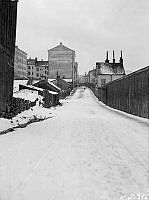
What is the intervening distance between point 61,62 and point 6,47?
255 feet

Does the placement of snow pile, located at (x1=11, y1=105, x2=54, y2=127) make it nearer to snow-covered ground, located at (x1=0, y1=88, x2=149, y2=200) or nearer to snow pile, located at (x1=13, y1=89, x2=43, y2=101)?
snow pile, located at (x1=13, y1=89, x2=43, y2=101)

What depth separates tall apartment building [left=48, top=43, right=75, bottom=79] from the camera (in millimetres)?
93562

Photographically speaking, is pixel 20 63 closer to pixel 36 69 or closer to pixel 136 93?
pixel 36 69

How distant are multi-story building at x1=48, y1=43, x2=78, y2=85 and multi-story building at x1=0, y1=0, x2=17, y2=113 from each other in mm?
74292

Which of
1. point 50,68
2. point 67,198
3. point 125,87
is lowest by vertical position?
point 67,198

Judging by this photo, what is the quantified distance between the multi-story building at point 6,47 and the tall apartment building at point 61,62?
2926 inches

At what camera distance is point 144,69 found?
59.8ft

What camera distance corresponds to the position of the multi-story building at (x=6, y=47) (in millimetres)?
15812

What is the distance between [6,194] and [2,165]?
1721 millimetres

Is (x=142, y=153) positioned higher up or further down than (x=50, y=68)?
further down

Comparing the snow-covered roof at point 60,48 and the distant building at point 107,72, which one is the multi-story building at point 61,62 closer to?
the snow-covered roof at point 60,48

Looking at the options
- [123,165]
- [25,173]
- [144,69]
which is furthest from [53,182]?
[144,69]

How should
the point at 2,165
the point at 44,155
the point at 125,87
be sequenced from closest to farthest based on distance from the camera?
the point at 2,165 → the point at 44,155 → the point at 125,87

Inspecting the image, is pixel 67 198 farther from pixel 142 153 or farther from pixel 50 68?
pixel 50 68
